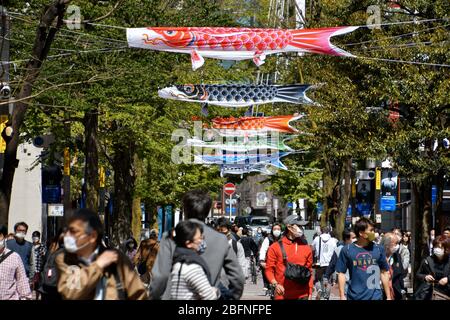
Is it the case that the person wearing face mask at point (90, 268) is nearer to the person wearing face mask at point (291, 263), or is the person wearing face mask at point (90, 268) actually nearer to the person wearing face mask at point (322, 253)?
the person wearing face mask at point (291, 263)

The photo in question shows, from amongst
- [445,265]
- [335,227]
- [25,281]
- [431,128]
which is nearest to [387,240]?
[445,265]

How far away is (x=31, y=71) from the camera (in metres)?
21.5

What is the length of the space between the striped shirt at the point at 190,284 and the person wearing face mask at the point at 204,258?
3.4 inches

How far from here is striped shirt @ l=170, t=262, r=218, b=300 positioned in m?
9.05

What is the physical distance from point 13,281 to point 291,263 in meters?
3.53

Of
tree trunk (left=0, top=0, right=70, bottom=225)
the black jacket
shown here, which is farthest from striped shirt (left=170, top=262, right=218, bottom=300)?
tree trunk (left=0, top=0, right=70, bottom=225)

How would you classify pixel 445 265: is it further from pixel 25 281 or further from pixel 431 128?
pixel 431 128

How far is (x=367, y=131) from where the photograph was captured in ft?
97.4

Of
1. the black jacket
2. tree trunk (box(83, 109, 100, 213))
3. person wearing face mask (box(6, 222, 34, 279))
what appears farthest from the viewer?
tree trunk (box(83, 109, 100, 213))

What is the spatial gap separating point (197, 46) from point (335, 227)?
19236mm

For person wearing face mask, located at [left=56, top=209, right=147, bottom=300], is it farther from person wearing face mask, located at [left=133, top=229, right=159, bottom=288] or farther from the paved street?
the paved street

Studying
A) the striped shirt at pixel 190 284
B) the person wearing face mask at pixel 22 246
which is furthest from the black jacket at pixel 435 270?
the person wearing face mask at pixel 22 246

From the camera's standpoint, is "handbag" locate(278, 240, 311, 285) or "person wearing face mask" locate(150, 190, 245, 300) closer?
"person wearing face mask" locate(150, 190, 245, 300)

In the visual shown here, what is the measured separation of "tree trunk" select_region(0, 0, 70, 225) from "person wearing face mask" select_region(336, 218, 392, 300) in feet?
28.5
